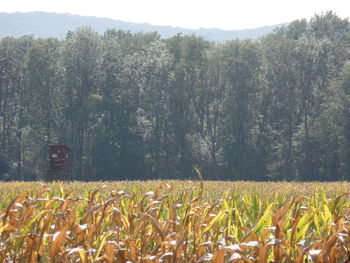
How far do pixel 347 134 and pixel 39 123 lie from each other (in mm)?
28744

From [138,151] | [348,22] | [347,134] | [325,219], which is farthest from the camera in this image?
[348,22]

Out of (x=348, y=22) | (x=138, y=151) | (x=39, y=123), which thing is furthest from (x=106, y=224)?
(x=348, y=22)

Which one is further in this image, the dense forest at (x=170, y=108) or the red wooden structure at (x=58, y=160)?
the dense forest at (x=170, y=108)

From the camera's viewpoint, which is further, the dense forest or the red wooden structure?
the dense forest

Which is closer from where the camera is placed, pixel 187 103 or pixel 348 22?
pixel 187 103

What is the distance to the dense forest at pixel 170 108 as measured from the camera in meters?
61.0

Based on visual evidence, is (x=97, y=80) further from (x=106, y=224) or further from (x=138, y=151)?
(x=106, y=224)

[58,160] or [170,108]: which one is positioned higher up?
[170,108]

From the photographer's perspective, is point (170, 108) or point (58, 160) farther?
point (170, 108)

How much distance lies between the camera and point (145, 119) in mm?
63719

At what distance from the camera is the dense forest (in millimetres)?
61031

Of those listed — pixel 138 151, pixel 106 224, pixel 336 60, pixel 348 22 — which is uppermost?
pixel 348 22

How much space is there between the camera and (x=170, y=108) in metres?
64.8

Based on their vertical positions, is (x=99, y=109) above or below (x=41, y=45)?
below
